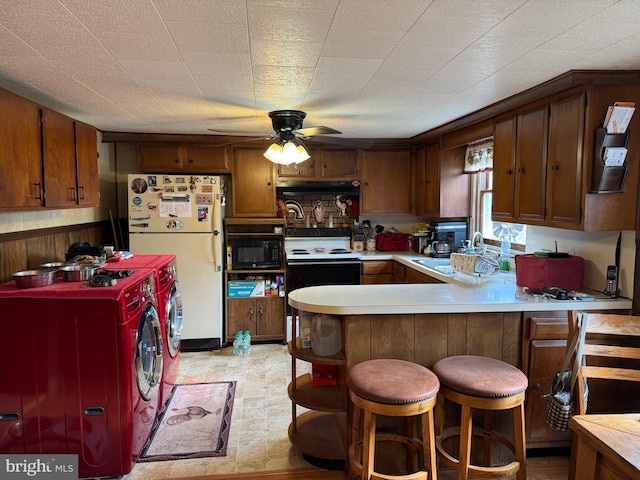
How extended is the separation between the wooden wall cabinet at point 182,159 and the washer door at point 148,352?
82.9 inches

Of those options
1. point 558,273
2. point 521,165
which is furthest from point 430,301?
point 521,165

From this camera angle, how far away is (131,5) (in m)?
1.49

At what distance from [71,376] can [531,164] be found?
9.82ft

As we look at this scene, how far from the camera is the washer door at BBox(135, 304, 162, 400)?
7.87ft

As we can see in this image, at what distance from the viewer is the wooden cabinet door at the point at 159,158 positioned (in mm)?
4383

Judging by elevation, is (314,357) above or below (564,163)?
below

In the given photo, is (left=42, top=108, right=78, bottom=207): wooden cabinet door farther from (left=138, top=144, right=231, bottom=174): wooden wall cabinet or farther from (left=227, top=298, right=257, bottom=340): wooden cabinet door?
(left=227, top=298, right=257, bottom=340): wooden cabinet door

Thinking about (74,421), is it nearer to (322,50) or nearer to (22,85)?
(22,85)

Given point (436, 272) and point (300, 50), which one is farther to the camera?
point (436, 272)

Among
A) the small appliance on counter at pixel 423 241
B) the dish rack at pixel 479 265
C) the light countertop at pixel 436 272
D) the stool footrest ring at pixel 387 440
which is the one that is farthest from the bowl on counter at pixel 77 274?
the small appliance on counter at pixel 423 241

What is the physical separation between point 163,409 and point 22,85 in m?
2.30

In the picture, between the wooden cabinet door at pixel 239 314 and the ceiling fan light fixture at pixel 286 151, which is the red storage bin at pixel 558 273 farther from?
the wooden cabinet door at pixel 239 314

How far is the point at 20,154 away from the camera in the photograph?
7.84 feet

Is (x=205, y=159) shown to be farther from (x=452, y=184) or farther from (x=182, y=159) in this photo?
(x=452, y=184)
